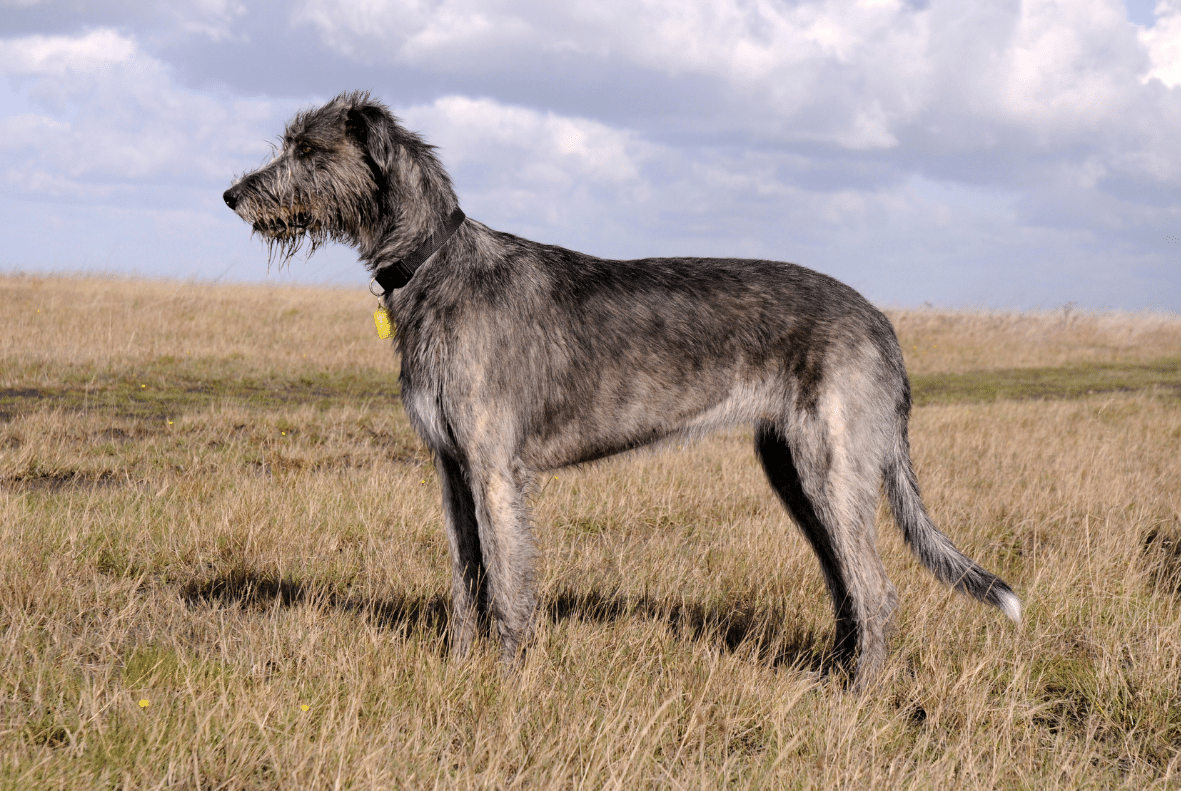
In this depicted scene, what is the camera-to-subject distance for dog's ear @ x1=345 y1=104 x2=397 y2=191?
162 inches

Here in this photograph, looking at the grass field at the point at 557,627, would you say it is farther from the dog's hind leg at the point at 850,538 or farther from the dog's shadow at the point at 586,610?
the dog's hind leg at the point at 850,538

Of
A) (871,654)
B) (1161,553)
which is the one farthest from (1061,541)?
(871,654)

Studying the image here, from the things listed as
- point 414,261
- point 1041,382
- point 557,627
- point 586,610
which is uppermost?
point 414,261

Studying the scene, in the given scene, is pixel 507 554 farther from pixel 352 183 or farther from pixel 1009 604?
pixel 1009 604

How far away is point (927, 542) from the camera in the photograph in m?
4.39

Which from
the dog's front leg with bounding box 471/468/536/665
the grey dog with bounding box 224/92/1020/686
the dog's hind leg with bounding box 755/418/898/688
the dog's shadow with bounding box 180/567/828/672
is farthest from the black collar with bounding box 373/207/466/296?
the dog's hind leg with bounding box 755/418/898/688

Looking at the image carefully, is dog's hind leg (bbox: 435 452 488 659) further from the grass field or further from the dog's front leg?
the dog's front leg

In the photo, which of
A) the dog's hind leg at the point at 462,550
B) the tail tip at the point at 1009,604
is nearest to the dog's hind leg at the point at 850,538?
the tail tip at the point at 1009,604

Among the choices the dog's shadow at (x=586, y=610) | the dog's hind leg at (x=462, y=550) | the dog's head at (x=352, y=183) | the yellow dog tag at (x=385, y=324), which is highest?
the dog's head at (x=352, y=183)

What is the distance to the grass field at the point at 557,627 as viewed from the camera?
3.04 metres

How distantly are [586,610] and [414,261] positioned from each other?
2.11 meters

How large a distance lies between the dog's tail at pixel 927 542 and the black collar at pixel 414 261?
8.05 ft

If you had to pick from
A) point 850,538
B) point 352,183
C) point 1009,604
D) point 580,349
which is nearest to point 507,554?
point 580,349

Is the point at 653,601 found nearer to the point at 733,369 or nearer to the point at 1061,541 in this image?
the point at 733,369
